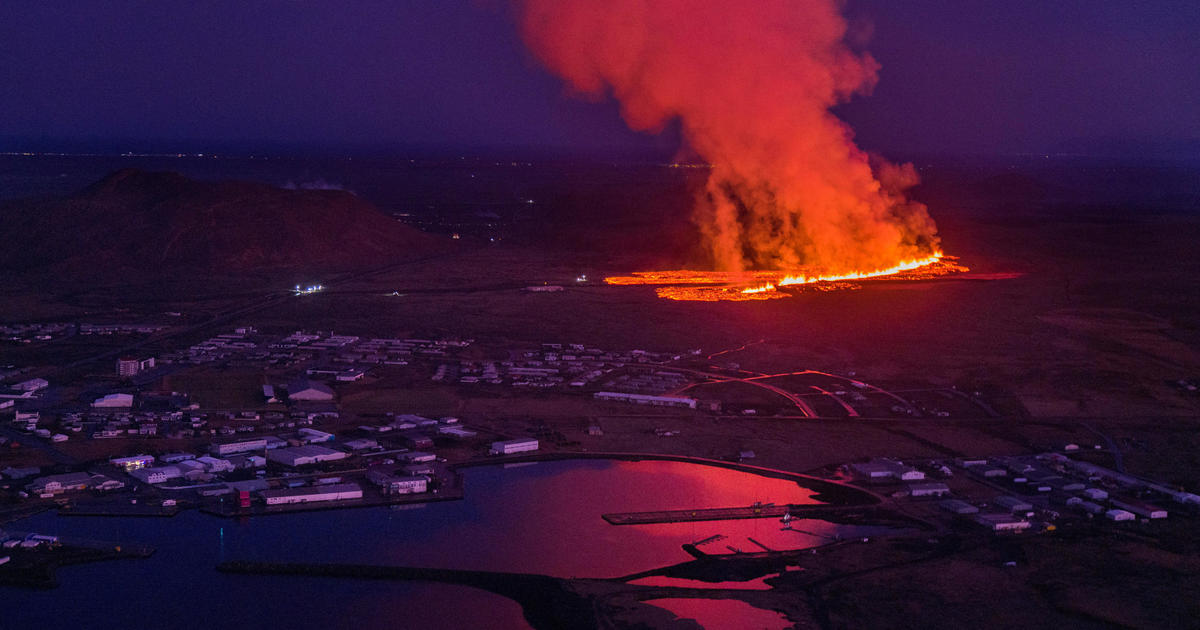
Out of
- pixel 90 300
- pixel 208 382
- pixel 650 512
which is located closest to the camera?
pixel 650 512

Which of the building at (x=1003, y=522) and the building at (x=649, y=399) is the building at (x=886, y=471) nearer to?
the building at (x=1003, y=522)

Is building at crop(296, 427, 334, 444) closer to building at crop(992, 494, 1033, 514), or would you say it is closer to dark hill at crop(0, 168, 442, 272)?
building at crop(992, 494, 1033, 514)

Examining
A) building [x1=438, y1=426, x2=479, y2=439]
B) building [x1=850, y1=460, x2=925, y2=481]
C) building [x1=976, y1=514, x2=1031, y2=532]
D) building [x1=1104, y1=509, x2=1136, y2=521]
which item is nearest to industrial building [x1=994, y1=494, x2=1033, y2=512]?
building [x1=976, y1=514, x2=1031, y2=532]

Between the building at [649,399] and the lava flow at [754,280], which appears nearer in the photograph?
the building at [649,399]

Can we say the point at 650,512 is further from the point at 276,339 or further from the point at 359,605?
the point at 276,339

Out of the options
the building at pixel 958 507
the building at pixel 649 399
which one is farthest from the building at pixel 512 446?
the building at pixel 958 507

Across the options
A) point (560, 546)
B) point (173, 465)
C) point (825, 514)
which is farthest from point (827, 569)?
point (173, 465)

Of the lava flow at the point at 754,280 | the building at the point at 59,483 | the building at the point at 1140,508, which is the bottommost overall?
the building at the point at 59,483

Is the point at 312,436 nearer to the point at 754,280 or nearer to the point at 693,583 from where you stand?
the point at 693,583
